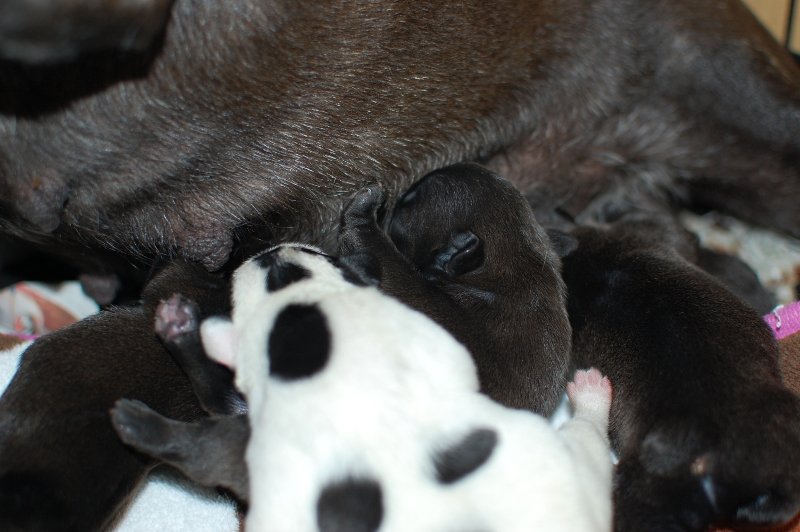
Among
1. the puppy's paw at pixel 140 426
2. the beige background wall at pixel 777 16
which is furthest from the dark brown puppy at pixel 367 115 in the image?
the beige background wall at pixel 777 16

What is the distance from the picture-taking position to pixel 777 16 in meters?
3.38

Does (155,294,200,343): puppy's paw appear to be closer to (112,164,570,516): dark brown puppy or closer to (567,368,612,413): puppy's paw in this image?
(112,164,570,516): dark brown puppy

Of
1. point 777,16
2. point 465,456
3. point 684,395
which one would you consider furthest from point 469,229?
point 777,16

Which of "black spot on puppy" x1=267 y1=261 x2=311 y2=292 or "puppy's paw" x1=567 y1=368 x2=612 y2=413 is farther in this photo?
"puppy's paw" x1=567 y1=368 x2=612 y2=413

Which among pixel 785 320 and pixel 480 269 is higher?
pixel 480 269

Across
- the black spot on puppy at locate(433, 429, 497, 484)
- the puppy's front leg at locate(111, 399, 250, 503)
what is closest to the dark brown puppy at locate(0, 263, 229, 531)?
the puppy's front leg at locate(111, 399, 250, 503)

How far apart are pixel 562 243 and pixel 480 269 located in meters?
0.23

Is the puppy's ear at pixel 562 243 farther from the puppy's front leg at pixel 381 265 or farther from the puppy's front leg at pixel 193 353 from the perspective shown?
the puppy's front leg at pixel 193 353

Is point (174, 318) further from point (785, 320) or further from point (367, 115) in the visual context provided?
point (785, 320)

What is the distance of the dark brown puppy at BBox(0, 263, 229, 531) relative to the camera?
1595 millimetres

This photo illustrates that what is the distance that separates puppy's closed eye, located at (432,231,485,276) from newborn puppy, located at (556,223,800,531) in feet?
0.72

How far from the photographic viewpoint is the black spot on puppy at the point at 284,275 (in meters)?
1.68

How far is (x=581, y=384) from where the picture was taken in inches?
75.1

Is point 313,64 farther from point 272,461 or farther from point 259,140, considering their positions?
point 272,461
